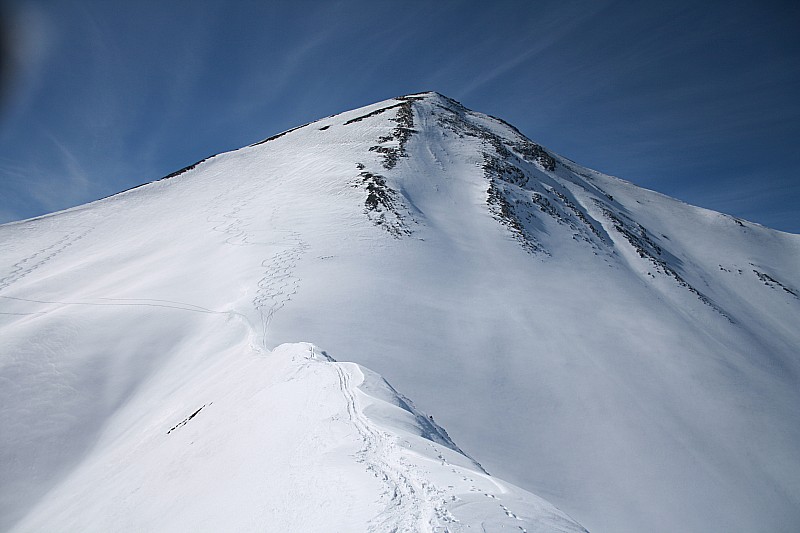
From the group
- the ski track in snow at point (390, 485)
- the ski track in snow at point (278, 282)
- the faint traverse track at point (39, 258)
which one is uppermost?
the faint traverse track at point (39, 258)

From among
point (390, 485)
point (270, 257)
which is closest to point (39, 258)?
point (270, 257)

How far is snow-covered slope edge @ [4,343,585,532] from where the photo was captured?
347cm

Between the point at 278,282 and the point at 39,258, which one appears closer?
the point at 278,282

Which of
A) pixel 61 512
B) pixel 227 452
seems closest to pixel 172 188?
pixel 61 512

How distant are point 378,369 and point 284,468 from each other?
673cm

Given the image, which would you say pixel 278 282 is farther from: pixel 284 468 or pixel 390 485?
pixel 390 485

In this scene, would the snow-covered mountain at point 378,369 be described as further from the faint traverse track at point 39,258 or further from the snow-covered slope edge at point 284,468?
the faint traverse track at point 39,258

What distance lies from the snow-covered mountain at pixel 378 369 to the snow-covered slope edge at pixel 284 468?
4 cm

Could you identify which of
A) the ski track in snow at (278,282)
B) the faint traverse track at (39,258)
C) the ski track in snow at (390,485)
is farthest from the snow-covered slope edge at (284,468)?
the faint traverse track at (39,258)

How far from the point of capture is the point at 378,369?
36.9 ft

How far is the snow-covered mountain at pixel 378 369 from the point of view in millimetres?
4992

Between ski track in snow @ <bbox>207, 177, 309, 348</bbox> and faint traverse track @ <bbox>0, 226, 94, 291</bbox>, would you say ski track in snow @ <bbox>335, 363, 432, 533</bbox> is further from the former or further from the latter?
faint traverse track @ <bbox>0, 226, 94, 291</bbox>

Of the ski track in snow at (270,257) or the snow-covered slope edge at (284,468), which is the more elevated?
the ski track in snow at (270,257)

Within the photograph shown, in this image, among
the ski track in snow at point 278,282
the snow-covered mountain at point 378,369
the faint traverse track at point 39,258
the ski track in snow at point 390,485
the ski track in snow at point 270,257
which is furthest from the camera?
the faint traverse track at point 39,258
